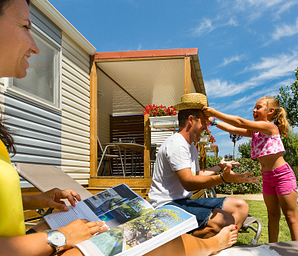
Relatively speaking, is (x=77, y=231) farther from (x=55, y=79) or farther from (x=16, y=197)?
(x=55, y=79)

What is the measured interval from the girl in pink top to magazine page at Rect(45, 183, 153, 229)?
115 cm

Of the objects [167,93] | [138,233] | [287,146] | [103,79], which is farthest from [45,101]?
[287,146]

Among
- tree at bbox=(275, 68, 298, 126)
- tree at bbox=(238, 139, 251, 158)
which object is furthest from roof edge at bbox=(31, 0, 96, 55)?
tree at bbox=(238, 139, 251, 158)

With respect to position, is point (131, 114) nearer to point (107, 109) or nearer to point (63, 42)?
point (107, 109)

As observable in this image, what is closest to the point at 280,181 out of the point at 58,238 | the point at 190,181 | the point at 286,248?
→ the point at 286,248

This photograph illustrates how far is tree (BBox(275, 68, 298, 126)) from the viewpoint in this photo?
1966 cm

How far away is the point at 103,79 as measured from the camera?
744 cm

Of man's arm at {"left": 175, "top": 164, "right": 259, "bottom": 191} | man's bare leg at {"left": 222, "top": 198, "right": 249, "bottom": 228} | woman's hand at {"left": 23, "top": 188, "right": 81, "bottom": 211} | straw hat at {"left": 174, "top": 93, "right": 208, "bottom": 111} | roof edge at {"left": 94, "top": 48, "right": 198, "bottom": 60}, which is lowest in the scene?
man's bare leg at {"left": 222, "top": 198, "right": 249, "bottom": 228}

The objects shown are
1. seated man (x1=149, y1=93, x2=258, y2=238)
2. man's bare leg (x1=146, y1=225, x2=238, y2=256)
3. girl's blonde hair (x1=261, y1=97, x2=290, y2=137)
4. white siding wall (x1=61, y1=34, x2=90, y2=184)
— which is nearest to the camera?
man's bare leg (x1=146, y1=225, x2=238, y2=256)

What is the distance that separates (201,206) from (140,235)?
991 millimetres

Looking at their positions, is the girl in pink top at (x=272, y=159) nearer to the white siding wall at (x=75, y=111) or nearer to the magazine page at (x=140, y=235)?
the magazine page at (x=140, y=235)

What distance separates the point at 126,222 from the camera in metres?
1.27

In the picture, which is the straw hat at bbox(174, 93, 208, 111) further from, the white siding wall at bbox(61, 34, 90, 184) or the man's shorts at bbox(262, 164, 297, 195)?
the white siding wall at bbox(61, 34, 90, 184)

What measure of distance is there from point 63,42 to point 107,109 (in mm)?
5823
